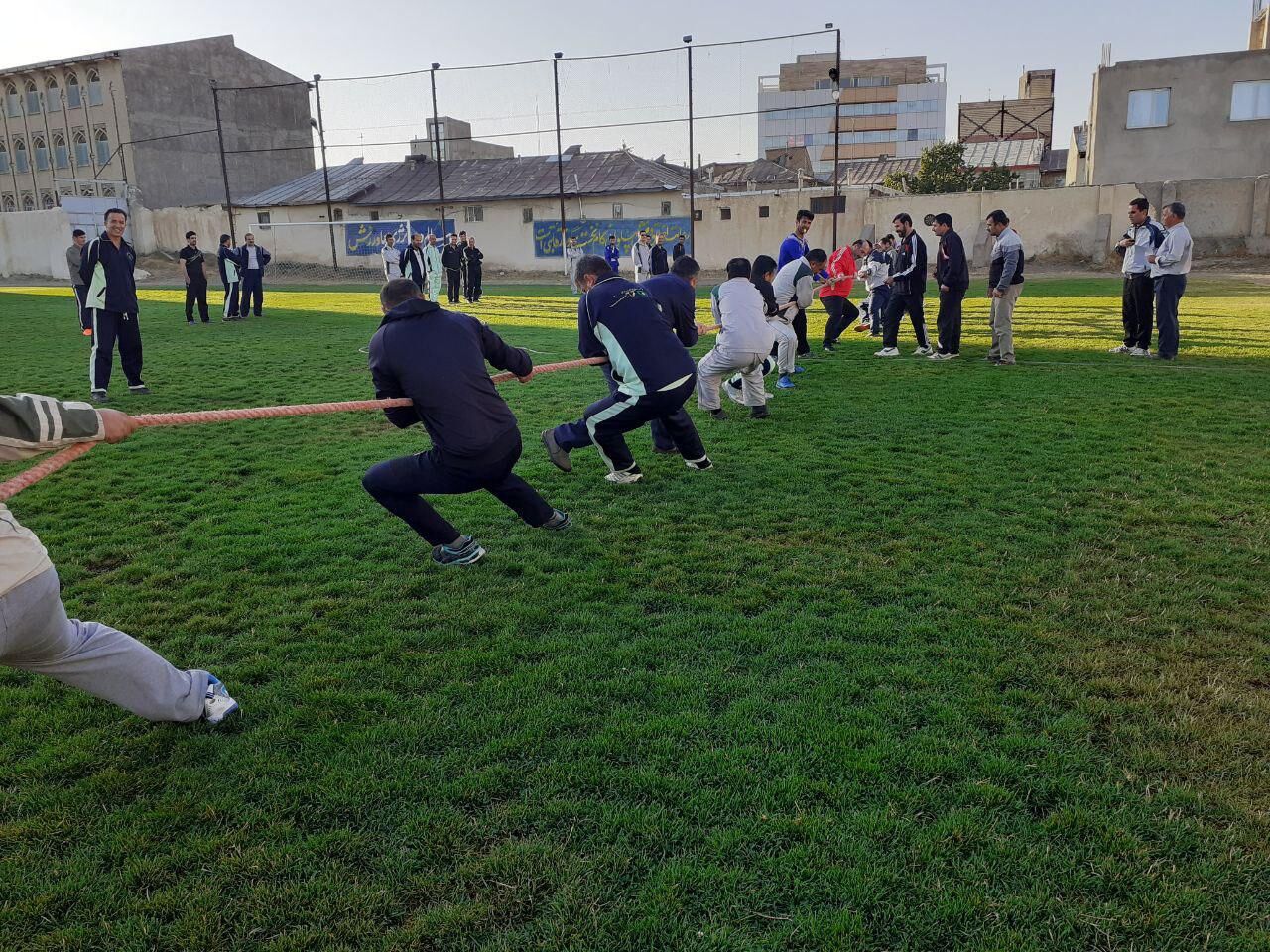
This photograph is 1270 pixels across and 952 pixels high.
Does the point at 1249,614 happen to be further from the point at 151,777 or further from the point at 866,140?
the point at 866,140

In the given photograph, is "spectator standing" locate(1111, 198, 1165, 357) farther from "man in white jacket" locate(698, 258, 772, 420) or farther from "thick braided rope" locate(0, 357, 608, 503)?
"thick braided rope" locate(0, 357, 608, 503)

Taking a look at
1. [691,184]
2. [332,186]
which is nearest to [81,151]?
[332,186]

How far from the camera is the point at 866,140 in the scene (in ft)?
304

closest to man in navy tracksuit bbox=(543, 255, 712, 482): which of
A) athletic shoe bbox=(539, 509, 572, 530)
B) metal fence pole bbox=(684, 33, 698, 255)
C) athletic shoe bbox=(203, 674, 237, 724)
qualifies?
athletic shoe bbox=(539, 509, 572, 530)

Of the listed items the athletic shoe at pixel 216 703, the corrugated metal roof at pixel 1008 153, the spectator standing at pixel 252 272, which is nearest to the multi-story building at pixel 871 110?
the corrugated metal roof at pixel 1008 153

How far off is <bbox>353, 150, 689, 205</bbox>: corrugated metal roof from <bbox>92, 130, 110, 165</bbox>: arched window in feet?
51.5

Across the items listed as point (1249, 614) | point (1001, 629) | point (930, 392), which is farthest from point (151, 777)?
point (930, 392)

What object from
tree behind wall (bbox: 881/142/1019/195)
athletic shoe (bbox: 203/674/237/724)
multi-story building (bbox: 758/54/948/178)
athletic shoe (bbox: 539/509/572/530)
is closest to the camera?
athletic shoe (bbox: 203/674/237/724)

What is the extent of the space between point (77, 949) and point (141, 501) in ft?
15.4

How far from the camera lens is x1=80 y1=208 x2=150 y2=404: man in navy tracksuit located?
1011cm

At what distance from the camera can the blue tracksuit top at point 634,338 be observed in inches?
246

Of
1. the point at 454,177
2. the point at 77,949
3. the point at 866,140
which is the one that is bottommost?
the point at 77,949

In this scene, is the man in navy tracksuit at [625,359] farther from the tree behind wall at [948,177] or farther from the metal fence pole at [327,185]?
the tree behind wall at [948,177]

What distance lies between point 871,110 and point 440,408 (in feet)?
324
